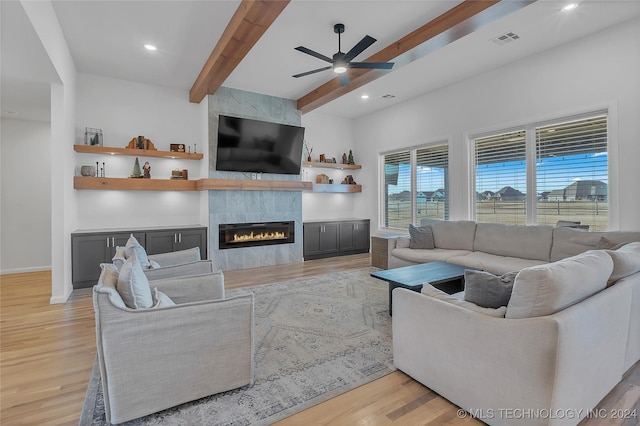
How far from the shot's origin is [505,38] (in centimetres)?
399

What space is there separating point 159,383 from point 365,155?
6675 mm

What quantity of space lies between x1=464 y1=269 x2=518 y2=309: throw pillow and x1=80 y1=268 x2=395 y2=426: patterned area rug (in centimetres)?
91

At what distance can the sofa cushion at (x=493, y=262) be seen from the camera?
3822 mm

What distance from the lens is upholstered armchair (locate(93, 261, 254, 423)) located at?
1.73 m

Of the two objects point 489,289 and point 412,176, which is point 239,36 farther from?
point 412,176

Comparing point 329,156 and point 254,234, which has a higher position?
point 329,156

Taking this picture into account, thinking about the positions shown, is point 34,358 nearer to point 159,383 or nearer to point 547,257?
point 159,383

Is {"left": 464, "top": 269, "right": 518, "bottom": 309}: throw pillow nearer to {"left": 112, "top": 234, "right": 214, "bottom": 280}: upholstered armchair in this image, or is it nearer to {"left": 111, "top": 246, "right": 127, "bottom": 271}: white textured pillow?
{"left": 112, "top": 234, "right": 214, "bottom": 280}: upholstered armchair

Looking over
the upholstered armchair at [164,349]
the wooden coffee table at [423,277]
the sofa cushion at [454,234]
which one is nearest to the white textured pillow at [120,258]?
the upholstered armchair at [164,349]

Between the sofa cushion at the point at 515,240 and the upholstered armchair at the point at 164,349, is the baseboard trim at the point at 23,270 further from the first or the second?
the sofa cushion at the point at 515,240

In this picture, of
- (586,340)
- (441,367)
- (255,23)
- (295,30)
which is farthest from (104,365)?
(295,30)

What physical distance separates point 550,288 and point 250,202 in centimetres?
516

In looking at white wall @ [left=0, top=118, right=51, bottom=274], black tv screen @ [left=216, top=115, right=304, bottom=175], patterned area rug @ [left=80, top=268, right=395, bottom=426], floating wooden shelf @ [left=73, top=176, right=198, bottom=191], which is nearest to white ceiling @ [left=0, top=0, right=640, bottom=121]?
white wall @ [left=0, top=118, right=51, bottom=274]

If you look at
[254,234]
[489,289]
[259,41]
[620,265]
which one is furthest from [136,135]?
[620,265]
